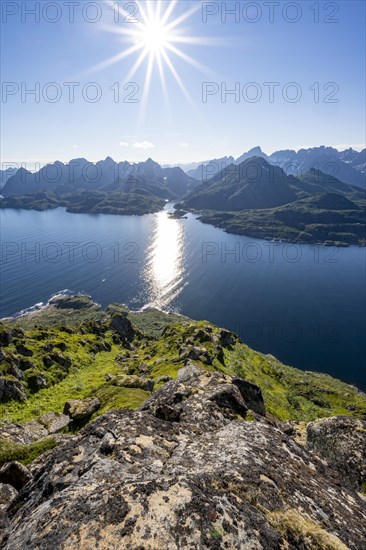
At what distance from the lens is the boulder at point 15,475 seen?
469 inches

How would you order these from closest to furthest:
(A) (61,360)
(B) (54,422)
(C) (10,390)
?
(B) (54,422)
(C) (10,390)
(A) (61,360)

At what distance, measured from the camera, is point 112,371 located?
55062 mm

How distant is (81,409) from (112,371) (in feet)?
101

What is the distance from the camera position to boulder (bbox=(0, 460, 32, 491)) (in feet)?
39.1

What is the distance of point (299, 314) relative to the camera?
605ft

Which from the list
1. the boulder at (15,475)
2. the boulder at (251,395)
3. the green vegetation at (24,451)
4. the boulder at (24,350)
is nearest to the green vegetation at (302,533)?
the boulder at (15,475)

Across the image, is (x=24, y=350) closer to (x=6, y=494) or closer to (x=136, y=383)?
(x=136, y=383)

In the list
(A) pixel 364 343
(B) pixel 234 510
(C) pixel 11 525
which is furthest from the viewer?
(A) pixel 364 343

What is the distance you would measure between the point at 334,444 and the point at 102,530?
12.8 m

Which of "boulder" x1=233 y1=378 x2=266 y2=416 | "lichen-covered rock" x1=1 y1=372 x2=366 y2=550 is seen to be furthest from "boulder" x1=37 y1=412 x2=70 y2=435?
"lichen-covered rock" x1=1 y1=372 x2=366 y2=550

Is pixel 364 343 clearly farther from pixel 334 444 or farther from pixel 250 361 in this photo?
pixel 334 444

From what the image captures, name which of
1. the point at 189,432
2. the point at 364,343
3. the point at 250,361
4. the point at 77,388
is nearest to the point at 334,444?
the point at 189,432

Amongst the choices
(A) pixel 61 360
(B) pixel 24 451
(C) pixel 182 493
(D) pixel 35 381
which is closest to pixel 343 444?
(C) pixel 182 493

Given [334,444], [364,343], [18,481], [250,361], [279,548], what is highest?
[279,548]
